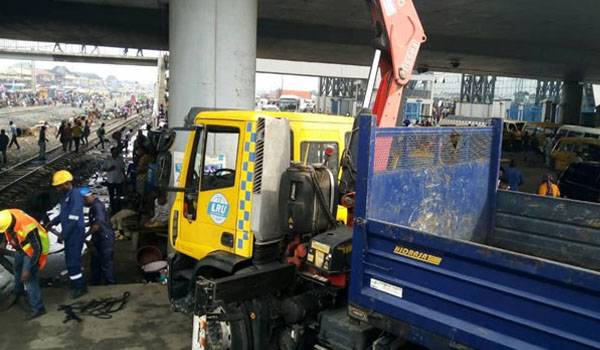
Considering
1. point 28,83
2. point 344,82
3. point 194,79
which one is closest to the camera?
point 194,79

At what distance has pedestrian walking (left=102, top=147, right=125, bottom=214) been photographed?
1206cm

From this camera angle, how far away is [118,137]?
1549 cm

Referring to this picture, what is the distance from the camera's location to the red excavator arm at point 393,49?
5160 millimetres

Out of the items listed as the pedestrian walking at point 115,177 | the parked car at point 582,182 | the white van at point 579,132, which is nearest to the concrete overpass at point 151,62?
the white van at point 579,132

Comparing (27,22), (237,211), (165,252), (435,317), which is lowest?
(165,252)

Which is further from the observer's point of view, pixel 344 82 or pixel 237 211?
pixel 344 82

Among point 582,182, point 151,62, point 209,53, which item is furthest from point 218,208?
point 151,62

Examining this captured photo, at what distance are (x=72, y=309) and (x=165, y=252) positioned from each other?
9.41 feet

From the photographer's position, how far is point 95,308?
6.46 meters

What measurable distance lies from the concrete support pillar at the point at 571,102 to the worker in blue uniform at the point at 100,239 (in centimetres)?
3550

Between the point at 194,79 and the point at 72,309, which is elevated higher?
the point at 194,79

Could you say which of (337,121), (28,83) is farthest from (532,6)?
(28,83)

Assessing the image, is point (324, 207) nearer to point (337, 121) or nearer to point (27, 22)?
point (337, 121)

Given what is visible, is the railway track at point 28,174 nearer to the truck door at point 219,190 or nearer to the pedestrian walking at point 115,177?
the pedestrian walking at point 115,177
